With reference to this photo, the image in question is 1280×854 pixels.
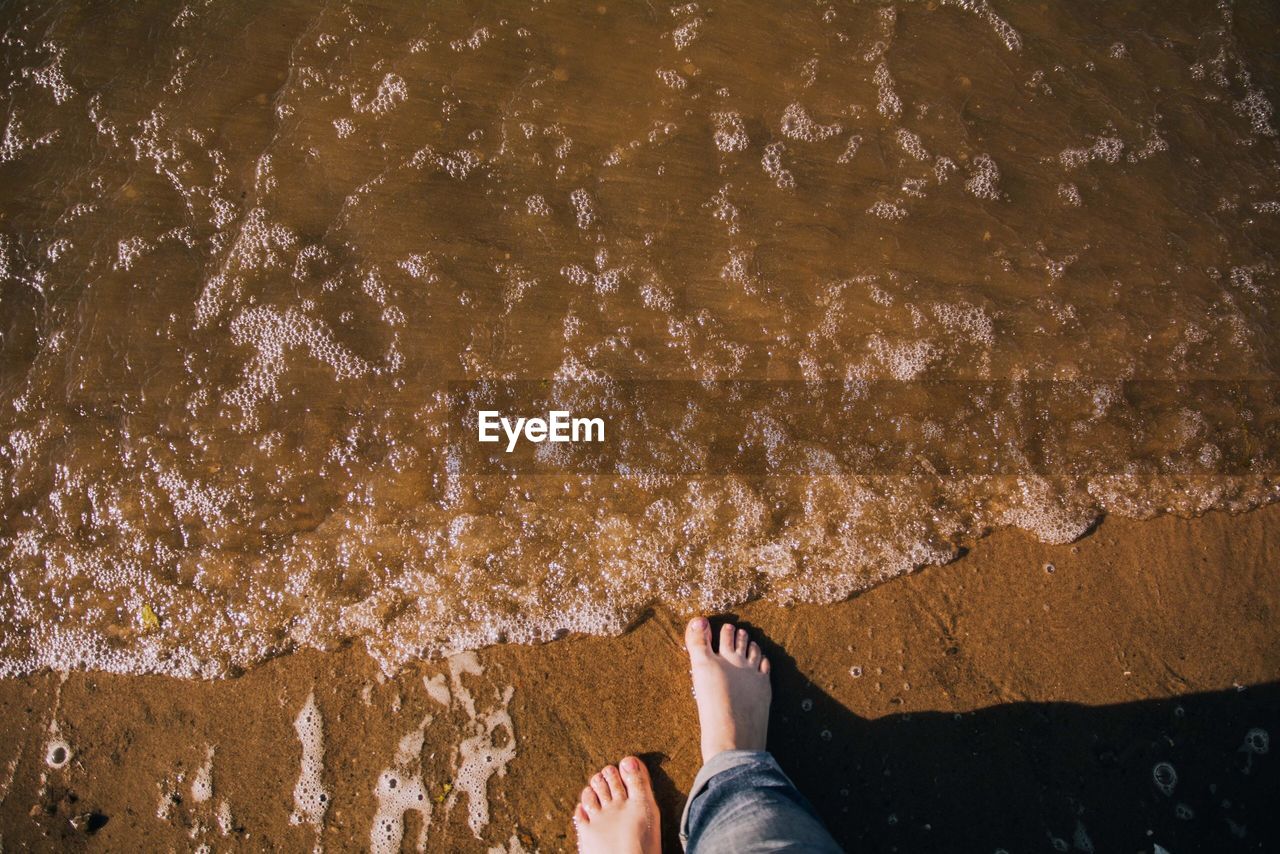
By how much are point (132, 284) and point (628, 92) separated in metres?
1.86

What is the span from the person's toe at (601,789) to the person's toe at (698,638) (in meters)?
0.45

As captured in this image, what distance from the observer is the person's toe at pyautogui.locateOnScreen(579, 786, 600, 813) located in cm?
211

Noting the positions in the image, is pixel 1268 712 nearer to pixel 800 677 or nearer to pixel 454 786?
pixel 800 677

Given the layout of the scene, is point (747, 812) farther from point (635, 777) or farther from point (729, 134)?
point (729, 134)

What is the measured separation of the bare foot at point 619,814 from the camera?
2.05m

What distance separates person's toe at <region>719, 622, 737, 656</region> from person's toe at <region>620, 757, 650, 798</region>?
0.43 metres

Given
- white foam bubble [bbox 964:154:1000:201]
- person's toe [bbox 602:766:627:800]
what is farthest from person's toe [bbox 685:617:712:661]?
white foam bubble [bbox 964:154:1000:201]

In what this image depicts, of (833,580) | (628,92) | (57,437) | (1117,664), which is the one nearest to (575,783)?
(833,580)

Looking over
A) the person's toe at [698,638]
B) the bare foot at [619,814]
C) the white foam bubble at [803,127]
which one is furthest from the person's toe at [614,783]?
the white foam bubble at [803,127]

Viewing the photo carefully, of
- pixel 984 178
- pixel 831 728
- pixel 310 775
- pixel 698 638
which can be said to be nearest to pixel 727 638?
pixel 698 638

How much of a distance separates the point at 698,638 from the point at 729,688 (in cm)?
19

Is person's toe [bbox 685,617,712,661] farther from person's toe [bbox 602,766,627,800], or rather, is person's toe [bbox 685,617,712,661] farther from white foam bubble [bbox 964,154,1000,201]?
white foam bubble [bbox 964,154,1000,201]

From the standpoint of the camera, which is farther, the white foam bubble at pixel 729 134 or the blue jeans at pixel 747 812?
the white foam bubble at pixel 729 134

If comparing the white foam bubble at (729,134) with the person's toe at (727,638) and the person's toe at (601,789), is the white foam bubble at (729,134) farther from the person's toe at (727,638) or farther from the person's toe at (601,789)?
the person's toe at (601,789)
